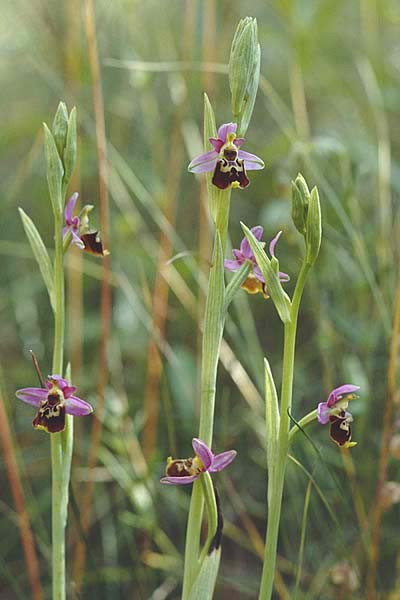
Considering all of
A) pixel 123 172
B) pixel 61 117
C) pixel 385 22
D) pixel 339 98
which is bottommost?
pixel 61 117

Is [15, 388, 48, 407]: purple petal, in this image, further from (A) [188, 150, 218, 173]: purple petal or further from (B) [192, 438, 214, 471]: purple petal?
(A) [188, 150, 218, 173]: purple petal

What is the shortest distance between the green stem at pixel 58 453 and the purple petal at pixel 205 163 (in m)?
0.16

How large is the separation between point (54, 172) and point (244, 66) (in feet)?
0.80

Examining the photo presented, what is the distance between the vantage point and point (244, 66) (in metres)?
0.87

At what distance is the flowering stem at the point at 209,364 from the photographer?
2.86 feet

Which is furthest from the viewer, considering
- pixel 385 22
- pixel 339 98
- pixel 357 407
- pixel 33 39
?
pixel 385 22

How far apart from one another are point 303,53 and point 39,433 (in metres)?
1.11

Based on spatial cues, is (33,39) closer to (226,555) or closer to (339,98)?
(339,98)

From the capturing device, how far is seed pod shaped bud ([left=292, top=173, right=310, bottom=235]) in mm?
829

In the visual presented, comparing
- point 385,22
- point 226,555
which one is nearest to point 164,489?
point 226,555

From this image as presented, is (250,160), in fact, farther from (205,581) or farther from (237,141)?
(205,581)

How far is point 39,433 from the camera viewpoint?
190cm

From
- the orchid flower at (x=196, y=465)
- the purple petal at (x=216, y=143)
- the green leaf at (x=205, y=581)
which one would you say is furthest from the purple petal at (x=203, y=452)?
the purple petal at (x=216, y=143)

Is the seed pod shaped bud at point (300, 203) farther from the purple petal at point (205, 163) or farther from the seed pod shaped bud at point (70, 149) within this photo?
the seed pod shaped bud at point (70, 149)
